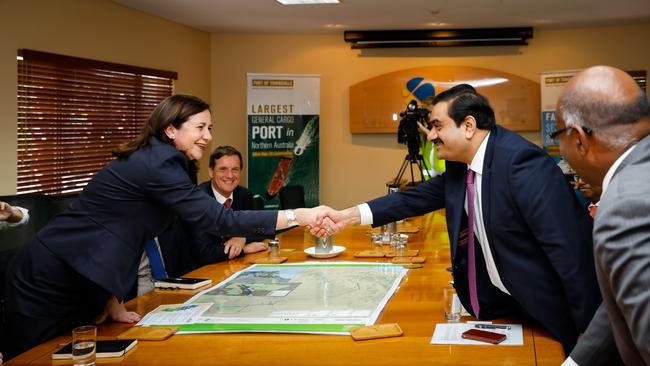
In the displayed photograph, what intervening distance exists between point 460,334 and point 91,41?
5028mm

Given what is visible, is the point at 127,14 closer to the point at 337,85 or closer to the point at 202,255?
the point at 337,85

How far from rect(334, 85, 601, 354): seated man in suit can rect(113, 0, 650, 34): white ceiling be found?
13.4 feet

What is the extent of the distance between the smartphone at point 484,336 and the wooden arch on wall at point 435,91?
5.88m

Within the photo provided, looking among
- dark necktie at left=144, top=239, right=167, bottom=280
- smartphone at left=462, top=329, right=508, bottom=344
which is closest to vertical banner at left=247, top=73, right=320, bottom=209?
dark necktie at left=144, top=239, right=167, bottom=280

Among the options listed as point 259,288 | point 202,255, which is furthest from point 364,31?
point 259,288

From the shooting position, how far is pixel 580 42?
7.23 meters

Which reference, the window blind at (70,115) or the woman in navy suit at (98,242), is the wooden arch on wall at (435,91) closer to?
the window blind at (70,115)

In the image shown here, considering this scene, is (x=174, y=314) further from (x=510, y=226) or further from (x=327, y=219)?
(x=510, y=226)

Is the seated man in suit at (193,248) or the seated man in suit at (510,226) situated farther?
the seated man in suit at (193,248)

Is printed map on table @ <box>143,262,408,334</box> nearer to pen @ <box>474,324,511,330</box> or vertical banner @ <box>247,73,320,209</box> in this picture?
pen @ <box>474,324,511,330</box>

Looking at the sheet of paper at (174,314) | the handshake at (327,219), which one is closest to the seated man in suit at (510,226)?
the handshake at (327,219)

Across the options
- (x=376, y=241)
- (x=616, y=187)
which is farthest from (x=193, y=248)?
(x=616, y=187)

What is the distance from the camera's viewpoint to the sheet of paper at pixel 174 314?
188cm

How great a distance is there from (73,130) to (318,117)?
2865mm
